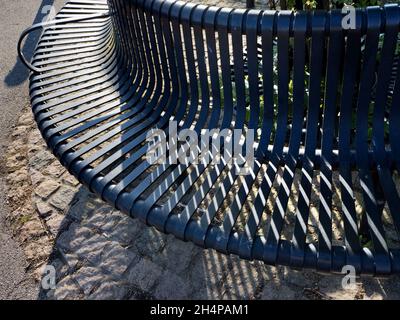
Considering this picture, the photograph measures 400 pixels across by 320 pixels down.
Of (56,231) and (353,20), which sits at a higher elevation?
(353,20)

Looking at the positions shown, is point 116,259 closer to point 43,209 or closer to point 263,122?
point 43,209

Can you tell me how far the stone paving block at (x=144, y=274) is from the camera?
2.67 metres

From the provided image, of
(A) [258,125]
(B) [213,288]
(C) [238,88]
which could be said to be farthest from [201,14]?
(B) [213,288]

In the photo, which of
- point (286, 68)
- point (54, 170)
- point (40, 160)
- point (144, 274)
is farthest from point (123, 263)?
point (286, 68)

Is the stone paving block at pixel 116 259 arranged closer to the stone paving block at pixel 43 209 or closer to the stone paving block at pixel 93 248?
the stone paving block at pixel 93 248

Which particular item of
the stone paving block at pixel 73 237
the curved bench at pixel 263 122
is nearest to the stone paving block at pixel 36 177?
the stone paving block at pixel 73 237

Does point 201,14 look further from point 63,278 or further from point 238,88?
point 63,278

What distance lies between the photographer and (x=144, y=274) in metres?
2.72

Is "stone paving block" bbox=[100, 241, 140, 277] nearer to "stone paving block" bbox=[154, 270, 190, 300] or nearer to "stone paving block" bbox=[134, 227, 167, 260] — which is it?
"stone paving block" bbox=[134, 227, 167, 260]

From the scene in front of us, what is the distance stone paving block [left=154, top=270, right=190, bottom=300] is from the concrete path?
0.79 metres

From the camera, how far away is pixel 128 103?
2.97 meters

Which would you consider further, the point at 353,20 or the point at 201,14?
the point at 201,14
